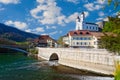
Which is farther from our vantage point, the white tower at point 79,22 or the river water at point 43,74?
the white tower at point 79,22

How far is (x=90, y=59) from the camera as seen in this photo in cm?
5375

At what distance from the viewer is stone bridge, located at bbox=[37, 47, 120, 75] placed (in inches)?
1795

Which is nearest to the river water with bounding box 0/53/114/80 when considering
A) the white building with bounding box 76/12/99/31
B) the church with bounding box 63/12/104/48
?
the church with bounding box 63/12/104/48

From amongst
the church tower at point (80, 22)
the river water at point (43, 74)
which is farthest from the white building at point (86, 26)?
the river water at point (43, 74)

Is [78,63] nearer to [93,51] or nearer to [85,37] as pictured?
[93,51]

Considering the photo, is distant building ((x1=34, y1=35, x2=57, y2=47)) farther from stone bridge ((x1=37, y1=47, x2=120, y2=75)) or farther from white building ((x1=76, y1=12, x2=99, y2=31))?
stone bridge ((x1=37, y1=47, x2=120, y2=75))

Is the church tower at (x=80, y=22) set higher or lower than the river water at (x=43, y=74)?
higher

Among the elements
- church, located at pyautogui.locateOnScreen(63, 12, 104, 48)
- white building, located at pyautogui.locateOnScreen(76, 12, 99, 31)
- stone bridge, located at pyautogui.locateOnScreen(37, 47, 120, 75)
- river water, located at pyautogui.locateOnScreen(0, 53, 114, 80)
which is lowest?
river water, located at pyautogui.locateOnScreen(0, 53, 114, 80)

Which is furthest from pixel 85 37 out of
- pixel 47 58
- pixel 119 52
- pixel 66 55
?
pixel 119 52

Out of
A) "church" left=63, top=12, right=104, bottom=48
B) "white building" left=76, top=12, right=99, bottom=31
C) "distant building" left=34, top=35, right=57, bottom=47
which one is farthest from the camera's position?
"distant building" left=34, top=35, right=57, bottom=47

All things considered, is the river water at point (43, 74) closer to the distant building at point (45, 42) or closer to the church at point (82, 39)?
the church at point (82, 39)

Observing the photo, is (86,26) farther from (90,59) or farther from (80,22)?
(90,59)

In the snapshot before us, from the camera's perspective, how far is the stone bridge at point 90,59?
150ft

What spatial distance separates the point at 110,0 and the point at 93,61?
37.7m
